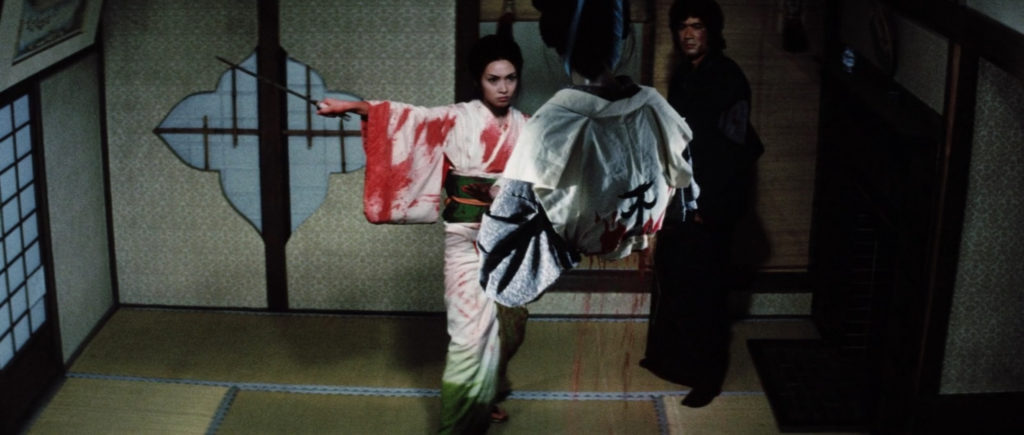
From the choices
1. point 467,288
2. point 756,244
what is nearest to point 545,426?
point 467,288

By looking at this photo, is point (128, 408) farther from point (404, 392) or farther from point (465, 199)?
point (465, 199)

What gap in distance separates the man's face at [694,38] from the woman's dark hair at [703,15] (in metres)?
0.02

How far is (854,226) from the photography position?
5965 millimetres

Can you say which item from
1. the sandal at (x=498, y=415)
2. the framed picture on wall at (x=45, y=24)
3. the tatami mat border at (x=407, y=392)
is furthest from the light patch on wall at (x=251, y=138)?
the sandal at (x=498, y=415)

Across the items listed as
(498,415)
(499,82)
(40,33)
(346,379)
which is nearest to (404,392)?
(346,379)

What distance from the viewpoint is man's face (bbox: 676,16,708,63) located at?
5250 mm

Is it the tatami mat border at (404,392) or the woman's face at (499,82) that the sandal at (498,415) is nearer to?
the tatami mat border at (404,392)

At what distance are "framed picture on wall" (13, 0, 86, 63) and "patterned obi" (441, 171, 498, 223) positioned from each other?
1698 millimetres

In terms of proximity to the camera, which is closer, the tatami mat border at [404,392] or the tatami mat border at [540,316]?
the tatami mat border at [404,392]

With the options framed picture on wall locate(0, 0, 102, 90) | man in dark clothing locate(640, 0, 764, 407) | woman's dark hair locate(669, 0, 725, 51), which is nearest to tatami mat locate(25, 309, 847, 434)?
man in dark clothing locate(640, 0, 764, 407)

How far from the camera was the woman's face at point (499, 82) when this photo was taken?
4559 millimetres

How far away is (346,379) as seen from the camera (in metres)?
5.66

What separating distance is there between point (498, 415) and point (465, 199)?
98 centimetres

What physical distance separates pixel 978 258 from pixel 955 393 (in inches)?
23.3
